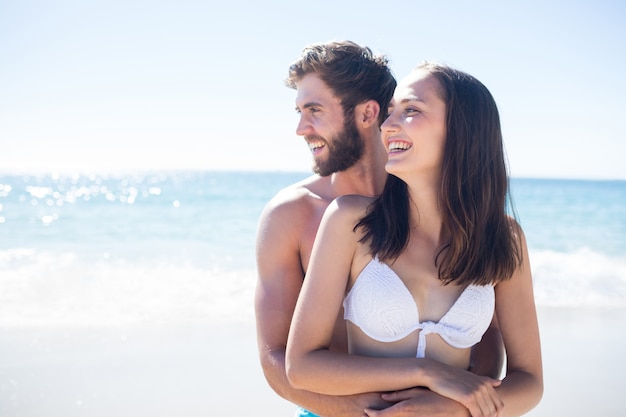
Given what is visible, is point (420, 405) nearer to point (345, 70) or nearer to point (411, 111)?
point (411, 111)

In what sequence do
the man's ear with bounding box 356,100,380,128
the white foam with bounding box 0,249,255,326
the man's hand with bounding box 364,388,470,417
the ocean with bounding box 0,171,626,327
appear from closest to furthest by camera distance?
the man's hand with bounding box 364,388,470,417, the man's ear with bounding box 356,100,380,128, the white foam with bounding box 0,249,255,326, the ocean with bounding box 0,171,626,327

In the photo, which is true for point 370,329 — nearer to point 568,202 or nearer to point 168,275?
point 168,275

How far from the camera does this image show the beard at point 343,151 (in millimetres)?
3094

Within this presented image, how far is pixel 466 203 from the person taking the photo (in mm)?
2492

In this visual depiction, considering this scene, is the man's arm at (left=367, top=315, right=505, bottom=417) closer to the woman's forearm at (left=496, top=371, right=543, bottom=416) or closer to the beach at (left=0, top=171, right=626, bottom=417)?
the woman's forearm at (left=496, top=371, right=543, bottom=416)

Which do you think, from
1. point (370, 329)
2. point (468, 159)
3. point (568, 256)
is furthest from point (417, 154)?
point (568, 256)

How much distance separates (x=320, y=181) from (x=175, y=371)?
3.47m

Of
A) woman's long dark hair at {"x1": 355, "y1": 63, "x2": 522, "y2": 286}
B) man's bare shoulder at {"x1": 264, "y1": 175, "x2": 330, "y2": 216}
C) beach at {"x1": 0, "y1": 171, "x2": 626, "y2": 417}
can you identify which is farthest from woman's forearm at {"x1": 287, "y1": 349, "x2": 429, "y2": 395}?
beach at {"x1": 0, "y1": 171, "x2": 626, "y2": 417}

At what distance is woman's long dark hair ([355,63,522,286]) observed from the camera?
2406 mm

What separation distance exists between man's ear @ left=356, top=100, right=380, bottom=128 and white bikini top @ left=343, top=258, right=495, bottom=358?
1.16 m

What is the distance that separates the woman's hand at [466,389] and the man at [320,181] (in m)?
0.21

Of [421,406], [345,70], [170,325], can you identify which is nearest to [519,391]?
[421,406]

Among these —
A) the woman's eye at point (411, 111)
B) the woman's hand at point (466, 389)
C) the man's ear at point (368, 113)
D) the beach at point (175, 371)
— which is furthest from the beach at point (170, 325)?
the woman's eye at point (411, 111)

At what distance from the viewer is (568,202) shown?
2972 centimetres
